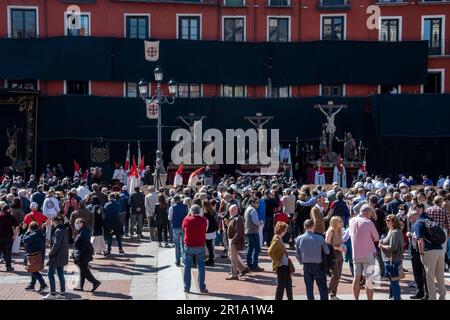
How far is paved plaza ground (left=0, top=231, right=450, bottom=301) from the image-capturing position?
13.5m

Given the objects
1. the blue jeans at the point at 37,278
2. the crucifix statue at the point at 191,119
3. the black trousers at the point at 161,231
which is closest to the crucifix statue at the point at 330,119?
the crucifix statue at the point at 191,119

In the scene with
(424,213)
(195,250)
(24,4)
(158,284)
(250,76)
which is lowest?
(158,284)

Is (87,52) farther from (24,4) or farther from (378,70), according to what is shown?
(378,70)

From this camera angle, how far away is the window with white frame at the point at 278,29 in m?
39.4

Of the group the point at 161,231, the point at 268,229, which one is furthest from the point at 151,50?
the point at 268,229

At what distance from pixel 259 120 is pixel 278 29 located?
19.8 feet

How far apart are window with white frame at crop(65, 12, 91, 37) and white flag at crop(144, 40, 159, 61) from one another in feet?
10.8

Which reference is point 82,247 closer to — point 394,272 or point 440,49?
point 394,272

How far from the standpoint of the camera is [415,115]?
123 feet

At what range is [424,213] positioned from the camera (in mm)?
12414

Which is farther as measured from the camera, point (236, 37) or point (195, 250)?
point (236, 37)

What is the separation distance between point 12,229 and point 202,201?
14.1 ft
